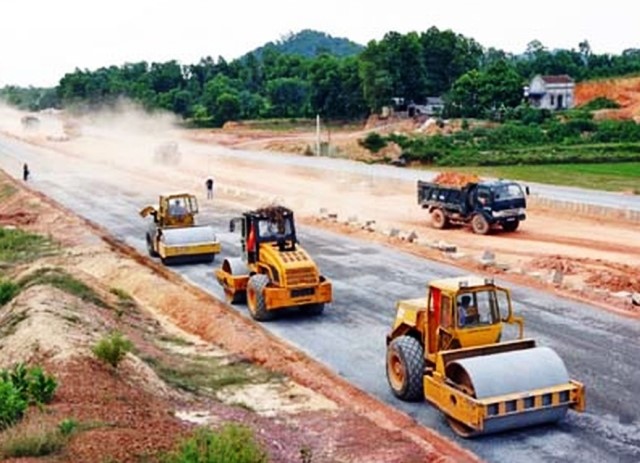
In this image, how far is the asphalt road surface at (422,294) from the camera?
47.8 ft

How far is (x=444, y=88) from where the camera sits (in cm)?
11462

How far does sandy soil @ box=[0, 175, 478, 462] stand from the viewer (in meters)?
13.4

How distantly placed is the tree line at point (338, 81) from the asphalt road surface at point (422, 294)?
67218mm

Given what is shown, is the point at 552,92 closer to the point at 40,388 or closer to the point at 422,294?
the point at 422,294

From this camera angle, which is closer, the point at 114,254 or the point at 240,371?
the point at 240,371

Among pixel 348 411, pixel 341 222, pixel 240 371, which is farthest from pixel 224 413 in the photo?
pixel 341 222

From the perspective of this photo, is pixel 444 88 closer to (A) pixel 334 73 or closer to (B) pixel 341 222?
(A) pixel 334 73

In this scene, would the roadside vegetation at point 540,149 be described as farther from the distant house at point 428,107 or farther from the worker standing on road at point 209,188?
the worker standing on road at point 209,188

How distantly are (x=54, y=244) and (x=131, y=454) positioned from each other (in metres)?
26.9

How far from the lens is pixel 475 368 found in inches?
573

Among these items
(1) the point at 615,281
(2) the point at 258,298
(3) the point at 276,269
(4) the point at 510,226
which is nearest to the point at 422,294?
(3) the point at 276,269

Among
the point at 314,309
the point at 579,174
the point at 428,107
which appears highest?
the point at 428,107

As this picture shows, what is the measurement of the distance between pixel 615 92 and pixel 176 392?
111674mm

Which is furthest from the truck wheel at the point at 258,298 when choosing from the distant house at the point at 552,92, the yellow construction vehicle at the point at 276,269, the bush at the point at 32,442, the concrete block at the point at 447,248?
the distant house at the point at 552,92
